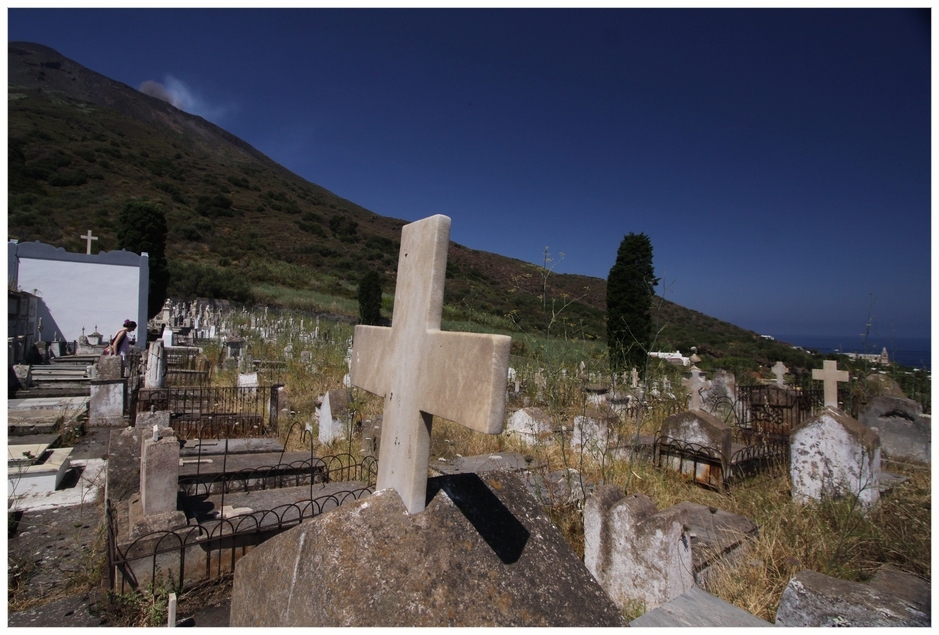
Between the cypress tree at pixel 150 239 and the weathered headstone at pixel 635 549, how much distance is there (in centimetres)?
2474

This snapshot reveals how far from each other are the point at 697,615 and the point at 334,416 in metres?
5.91

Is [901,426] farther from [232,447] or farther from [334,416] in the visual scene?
[232,447]

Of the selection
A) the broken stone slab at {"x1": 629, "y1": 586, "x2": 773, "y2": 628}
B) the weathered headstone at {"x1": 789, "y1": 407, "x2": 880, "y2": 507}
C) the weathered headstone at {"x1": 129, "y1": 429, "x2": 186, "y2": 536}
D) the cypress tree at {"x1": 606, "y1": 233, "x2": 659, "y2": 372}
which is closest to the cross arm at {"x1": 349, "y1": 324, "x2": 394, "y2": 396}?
the broken stone slab at {"x1": 629, "y1": 586, "x2": 773, "y2": 628}

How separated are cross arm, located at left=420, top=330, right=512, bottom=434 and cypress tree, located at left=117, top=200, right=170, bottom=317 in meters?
25.4

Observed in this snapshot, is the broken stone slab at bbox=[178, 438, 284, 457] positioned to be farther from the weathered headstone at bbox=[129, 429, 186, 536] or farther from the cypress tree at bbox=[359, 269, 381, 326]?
the cypress tree at bbox=[359, 269, 381, 326]

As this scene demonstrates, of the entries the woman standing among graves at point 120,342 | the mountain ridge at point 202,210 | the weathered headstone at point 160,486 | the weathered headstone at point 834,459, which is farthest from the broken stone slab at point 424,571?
the mountain ridge at point 202,210

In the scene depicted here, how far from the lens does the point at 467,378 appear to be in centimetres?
138

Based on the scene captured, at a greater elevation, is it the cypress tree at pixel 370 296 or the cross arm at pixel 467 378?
the cypress tree at pixel 370 296

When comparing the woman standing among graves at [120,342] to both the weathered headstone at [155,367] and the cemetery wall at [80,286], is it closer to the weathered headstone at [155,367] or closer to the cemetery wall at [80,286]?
the weathered headstone at [155,367]

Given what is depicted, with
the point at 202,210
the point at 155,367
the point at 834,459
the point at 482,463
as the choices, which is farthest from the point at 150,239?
the point at 202,210

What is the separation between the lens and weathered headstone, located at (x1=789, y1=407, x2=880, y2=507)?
4.26 meters

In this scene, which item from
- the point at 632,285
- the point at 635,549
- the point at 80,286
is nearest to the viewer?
the point at 635,549

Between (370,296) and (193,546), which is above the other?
(370,296)

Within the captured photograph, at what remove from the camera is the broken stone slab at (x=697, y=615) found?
6.03 feet
